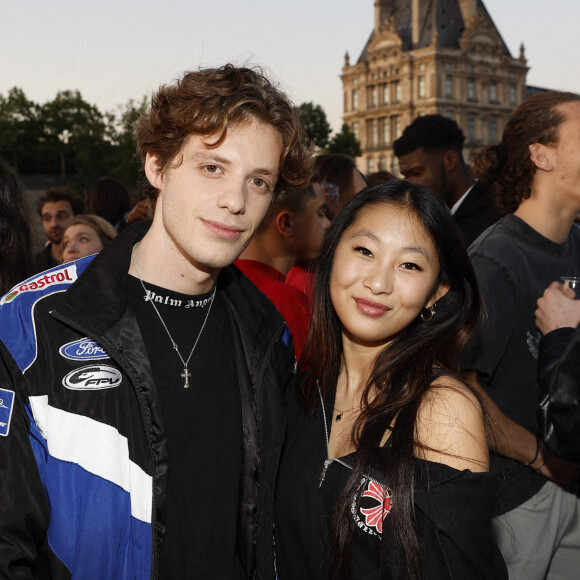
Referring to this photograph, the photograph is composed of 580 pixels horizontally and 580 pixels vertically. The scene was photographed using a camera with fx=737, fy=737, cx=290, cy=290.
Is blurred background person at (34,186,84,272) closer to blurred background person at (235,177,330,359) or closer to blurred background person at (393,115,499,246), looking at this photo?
blurred background person at (393,115,499,246)

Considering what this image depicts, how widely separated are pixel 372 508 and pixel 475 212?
4.31 m

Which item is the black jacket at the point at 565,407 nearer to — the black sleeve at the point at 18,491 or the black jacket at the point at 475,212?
the black sleeve at the point at 18,491

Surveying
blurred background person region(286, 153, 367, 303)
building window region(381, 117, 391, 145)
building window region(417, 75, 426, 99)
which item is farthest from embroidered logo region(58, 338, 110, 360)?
building window region(417, 75, 426, 99)

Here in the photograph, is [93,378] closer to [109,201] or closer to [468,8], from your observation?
[109,201]

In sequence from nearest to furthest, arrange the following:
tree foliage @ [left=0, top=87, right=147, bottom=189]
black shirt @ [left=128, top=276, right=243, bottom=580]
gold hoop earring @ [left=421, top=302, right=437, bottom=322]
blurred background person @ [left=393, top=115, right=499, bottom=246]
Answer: black shirt @ [left=128, top=276, right=243, bottom=580], gold hoop earring @ [left=421, top=302, right=437, bottom=322], blurred background person @ [left=393, top=115, right=499, bottom=246], tree foliage @ [left=0, top=87, right=147, bottom=189]

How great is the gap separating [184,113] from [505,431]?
5.77 ft

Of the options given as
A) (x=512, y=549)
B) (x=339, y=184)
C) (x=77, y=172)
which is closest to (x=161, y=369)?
(x=512, y=549)

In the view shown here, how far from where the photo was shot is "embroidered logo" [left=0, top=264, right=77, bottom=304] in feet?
7.25

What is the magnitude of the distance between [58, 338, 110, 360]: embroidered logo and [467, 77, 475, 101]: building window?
8835cm

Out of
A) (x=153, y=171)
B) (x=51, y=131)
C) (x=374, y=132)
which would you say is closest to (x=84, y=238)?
(x=153, y=171)

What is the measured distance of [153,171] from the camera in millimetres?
2654

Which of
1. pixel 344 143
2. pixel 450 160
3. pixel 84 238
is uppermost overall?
pixel 344 143

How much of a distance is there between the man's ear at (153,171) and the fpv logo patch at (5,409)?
0.94 m

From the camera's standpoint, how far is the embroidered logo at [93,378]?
2111mm
